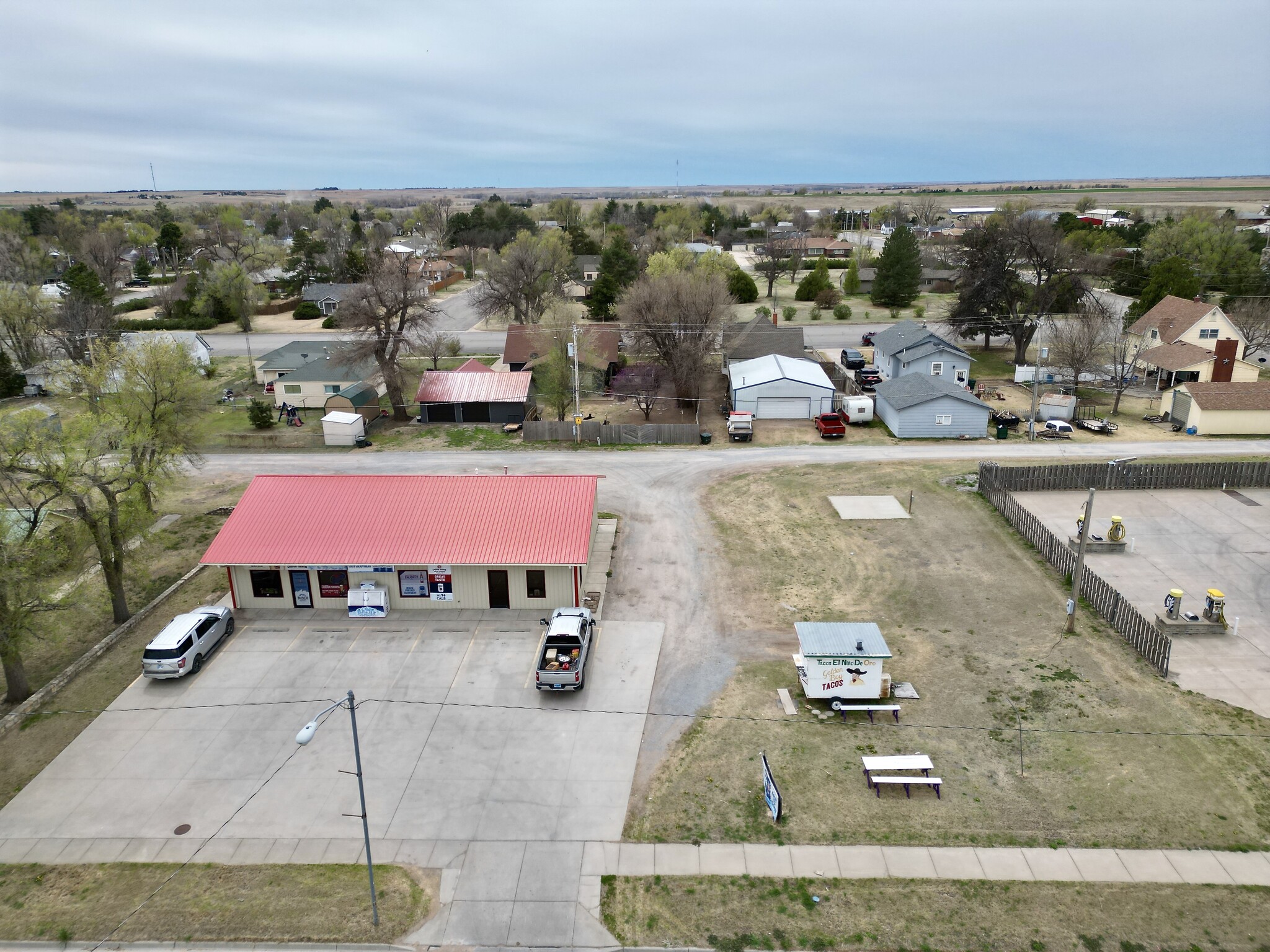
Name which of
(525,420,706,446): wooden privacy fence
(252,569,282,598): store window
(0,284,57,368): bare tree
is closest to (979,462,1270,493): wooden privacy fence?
(525,420,706,446): wooden privacy fence

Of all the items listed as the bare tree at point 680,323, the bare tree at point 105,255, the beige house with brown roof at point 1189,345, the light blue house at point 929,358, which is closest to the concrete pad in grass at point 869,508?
the bare tree at point 680,323

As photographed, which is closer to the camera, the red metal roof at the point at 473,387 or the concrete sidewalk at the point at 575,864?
the concrete sidewalk at the point at 575,864

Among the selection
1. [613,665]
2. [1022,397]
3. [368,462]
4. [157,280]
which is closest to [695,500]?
[613,665]

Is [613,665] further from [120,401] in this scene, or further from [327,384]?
[327,384]

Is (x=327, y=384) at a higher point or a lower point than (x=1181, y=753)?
higher

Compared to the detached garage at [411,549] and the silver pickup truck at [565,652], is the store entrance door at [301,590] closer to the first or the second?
the detached garage at [411,549]

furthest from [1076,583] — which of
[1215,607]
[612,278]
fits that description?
[612,278]

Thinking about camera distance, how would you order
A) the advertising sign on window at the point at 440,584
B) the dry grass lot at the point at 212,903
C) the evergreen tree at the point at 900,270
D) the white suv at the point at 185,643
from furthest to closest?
the evergreen tree at the point at 900,270 → the advertising sign on window at the point at 440,584 → the white suv at the point at 185,643 → the dry grass lot at the point at 212,903
